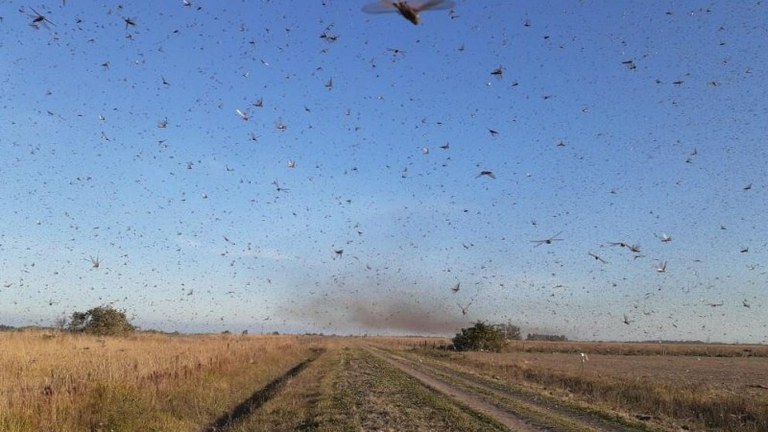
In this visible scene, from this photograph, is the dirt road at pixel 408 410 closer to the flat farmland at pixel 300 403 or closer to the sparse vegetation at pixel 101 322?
the flat farmland at pixel 300 403

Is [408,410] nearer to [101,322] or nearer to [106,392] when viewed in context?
[106,392]

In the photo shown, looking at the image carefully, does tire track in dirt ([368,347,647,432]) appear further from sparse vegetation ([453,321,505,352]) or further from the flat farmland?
sparse vegetation ([453,321,505,352])

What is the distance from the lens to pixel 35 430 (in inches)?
436

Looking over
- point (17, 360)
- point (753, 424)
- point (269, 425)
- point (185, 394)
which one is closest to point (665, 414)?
point (753, 424)

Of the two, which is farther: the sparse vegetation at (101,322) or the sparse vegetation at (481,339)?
the sparse vegetation at (481,339)

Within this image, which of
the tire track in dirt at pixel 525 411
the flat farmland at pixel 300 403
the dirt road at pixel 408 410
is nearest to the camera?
the flat farmland at pixel 300 403

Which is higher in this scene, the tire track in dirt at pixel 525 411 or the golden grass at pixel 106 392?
the golden grass at pixel 106 392

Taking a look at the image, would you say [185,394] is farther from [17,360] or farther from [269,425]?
[17,360]

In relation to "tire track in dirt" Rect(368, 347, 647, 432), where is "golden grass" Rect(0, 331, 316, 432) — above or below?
above

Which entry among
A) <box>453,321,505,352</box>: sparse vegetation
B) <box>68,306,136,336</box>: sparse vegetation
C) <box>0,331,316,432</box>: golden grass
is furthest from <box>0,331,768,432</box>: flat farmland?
<box>453,321,505,352</box>: sparse vegetation

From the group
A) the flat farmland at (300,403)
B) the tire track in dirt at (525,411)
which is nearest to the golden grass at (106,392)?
the flat farmland at (300,403)

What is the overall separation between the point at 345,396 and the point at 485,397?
5.79 meters

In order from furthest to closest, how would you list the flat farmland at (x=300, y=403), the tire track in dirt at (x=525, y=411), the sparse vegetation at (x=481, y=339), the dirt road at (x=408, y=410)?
the sparse vegetation at (x=481, y=339), the tire track in dirt at (x=525, y=411), the dirt road at (x=408, y=410), the flat farmland at (x=300, y=403)

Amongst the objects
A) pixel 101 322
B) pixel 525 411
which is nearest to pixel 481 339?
pixel 101 322
